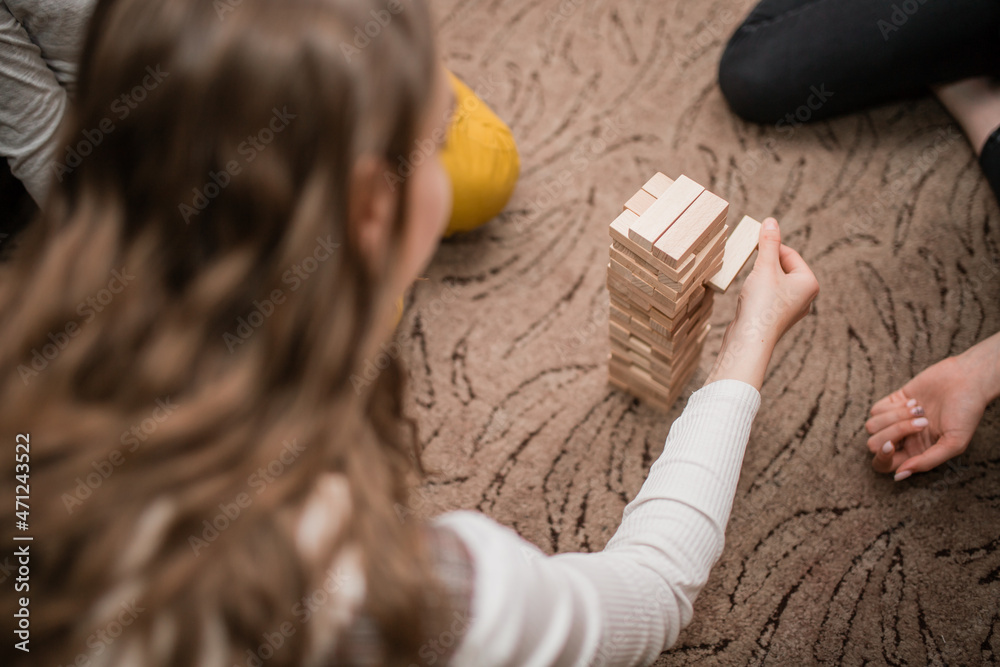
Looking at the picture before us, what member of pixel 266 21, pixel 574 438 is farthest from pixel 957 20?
pixel 266 21

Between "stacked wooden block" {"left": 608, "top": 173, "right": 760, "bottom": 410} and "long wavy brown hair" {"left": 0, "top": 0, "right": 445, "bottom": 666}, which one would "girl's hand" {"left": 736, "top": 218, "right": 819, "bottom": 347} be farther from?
"long wavy brown hair" {"left": 0, "top": 0, "right": 445, "bottom": 666}

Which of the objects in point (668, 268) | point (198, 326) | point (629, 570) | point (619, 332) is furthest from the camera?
point (619, 332)

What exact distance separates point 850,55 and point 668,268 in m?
0.76

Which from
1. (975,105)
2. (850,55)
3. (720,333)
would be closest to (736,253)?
(720,333)

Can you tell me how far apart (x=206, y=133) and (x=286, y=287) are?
0.33 feet

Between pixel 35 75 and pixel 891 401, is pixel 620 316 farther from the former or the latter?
pixel 35 75

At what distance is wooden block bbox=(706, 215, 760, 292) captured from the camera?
0.89m

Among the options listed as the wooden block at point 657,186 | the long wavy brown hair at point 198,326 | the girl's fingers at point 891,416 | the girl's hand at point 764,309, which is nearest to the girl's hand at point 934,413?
the girl's fingers at point 891,416

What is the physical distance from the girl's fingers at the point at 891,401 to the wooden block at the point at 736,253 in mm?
376

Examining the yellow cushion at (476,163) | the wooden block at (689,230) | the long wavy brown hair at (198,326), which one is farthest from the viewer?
the yellow cushion at (476,163)

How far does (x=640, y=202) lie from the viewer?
0.83 m

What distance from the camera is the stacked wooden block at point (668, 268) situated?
803 mm

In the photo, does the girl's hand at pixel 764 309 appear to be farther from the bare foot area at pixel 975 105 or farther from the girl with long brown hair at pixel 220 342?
the bare foot area at pixel 975 105

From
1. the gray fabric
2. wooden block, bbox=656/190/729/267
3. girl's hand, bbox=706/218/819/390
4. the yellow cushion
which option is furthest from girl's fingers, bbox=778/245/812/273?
the gray fabric
